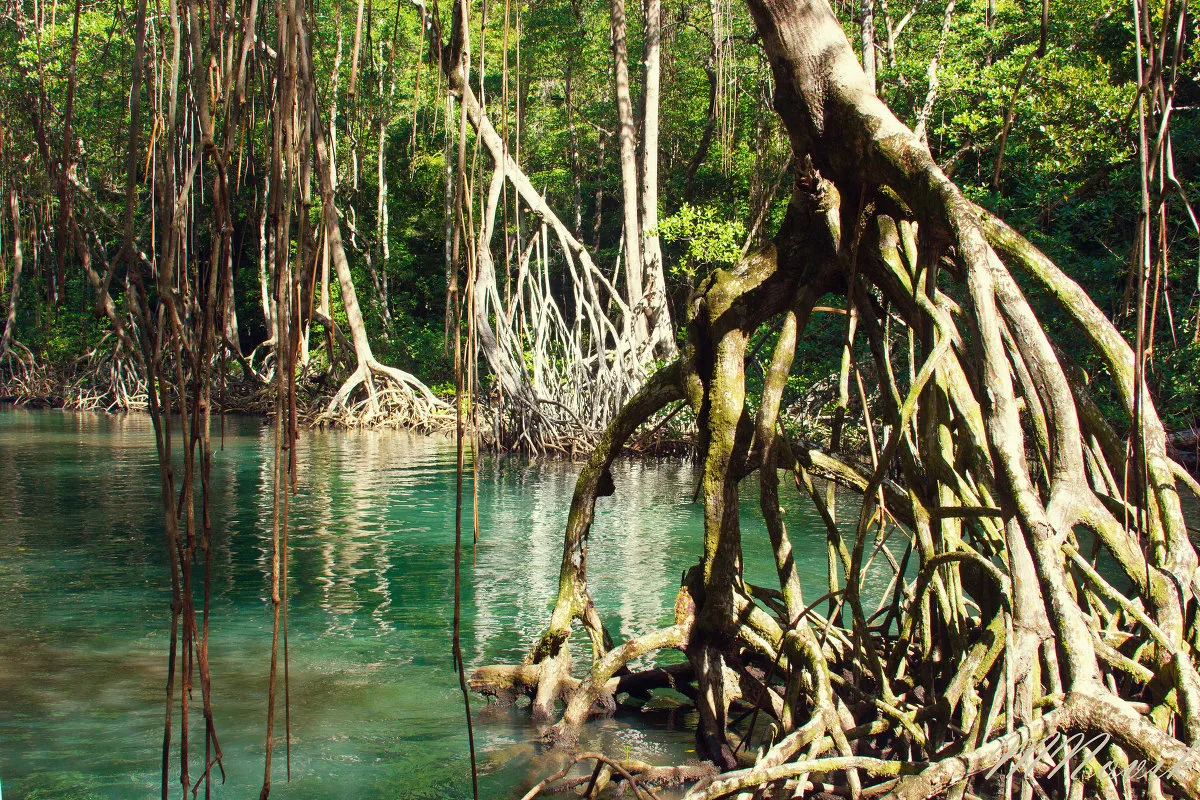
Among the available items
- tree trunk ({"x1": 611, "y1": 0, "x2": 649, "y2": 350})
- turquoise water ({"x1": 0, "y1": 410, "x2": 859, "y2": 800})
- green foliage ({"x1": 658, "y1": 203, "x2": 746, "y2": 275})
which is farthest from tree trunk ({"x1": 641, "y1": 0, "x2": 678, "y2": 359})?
turquoise water ({"x1": 0, "y1": 410, "x2": 859, "y2": 800})

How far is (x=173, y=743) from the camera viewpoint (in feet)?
13.6

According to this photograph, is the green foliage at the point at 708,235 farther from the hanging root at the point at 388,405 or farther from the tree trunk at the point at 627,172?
the hanging root at the point at 388,405

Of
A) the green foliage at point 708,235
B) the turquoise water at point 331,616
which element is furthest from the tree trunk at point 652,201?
the turquoise water at point 331,616

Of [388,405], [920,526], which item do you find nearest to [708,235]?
[388,405]

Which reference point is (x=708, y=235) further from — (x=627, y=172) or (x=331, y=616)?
(x=331, y=616)

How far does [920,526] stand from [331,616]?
399cm

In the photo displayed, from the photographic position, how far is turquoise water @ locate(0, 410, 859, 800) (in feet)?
13.4

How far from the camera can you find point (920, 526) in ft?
10.6

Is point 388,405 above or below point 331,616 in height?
above

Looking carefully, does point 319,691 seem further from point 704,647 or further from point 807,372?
point 807,372

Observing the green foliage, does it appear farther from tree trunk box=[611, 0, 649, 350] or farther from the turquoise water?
the turquoise water

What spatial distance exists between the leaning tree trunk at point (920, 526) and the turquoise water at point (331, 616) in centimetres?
50

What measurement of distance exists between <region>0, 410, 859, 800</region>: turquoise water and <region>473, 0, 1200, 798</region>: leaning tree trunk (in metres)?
0.50

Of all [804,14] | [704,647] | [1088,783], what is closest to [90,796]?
[704,647]
